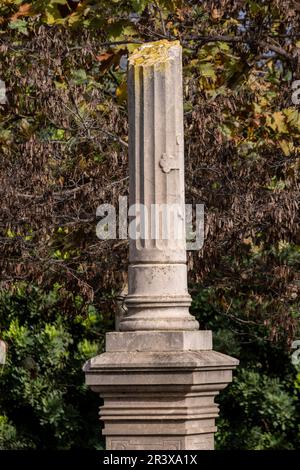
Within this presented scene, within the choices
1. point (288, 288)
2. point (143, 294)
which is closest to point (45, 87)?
point (288, 288)

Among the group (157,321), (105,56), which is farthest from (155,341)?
(105,56)

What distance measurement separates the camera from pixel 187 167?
11.2 meters

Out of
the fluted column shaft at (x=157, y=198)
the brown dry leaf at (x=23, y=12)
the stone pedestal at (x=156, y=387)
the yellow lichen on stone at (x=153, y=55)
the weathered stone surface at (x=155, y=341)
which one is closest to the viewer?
the stone pedestal at (x=156, y=387)

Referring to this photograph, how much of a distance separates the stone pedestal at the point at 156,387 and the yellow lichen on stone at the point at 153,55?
180 cm

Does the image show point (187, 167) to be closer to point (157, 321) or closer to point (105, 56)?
point (105, 56)

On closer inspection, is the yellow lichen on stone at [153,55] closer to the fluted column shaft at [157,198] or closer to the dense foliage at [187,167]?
the fluted column shaft at [157,198]

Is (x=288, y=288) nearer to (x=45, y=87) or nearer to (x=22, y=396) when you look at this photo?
(x=45, y=87)

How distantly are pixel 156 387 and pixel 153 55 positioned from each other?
2.21 meters

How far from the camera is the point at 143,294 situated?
804 centimetres

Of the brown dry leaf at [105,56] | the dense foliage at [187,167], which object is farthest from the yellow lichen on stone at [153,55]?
the brown dry leaf at [105,56]

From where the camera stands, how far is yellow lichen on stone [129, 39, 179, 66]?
27.3ft

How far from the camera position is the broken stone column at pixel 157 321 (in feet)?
25.4

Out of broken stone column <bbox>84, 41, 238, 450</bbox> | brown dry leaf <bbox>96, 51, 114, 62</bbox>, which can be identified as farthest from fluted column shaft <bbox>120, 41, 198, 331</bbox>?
brown dry leaf <bbox>96, 51, 114, 62</bbox>
